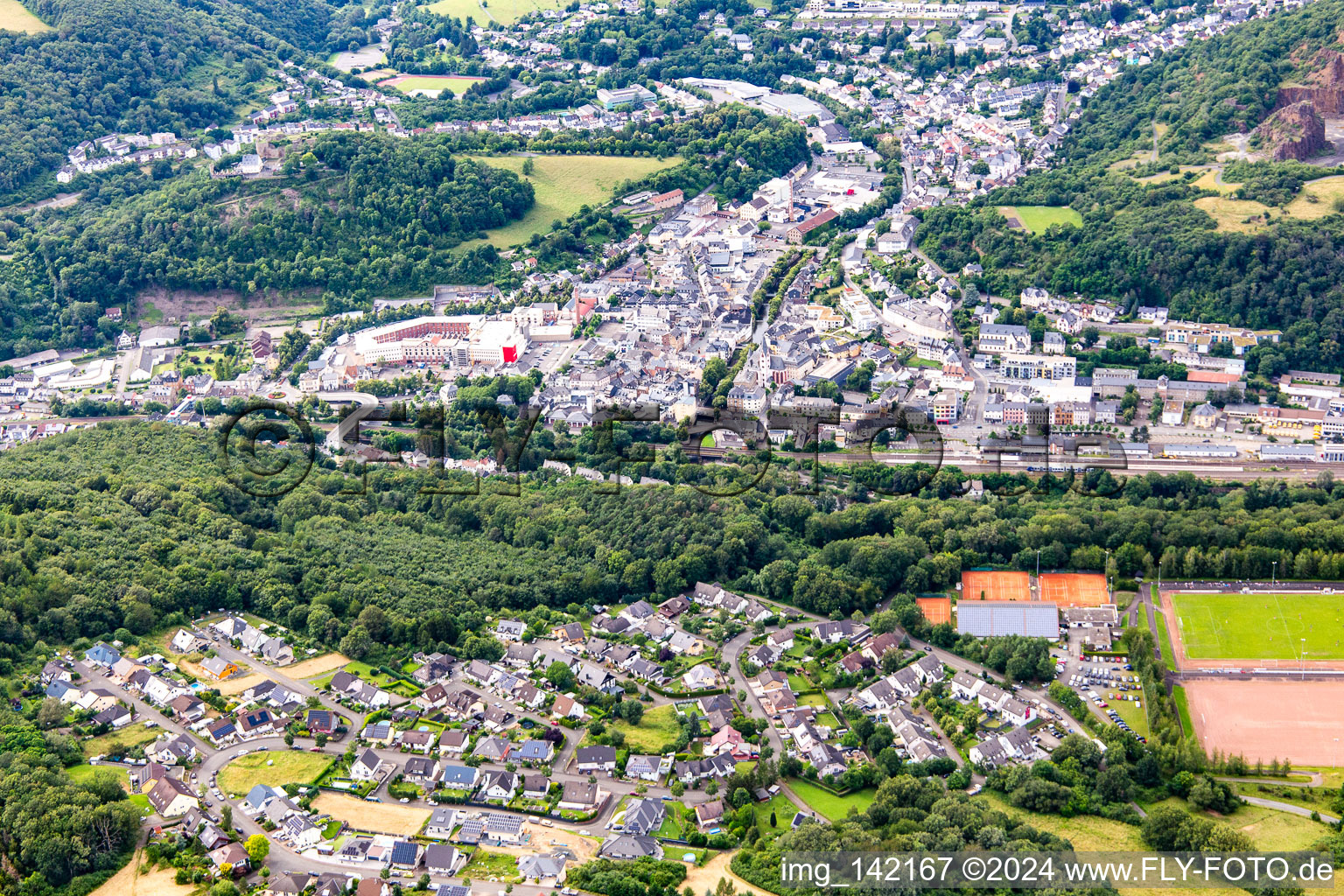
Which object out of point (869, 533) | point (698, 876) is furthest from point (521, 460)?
point (698, 876)

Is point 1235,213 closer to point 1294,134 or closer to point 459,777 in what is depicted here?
point 1294,134

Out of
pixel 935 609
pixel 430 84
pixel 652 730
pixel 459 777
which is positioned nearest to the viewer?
pixel 459 777

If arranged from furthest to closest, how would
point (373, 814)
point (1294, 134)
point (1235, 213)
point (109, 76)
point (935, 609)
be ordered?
point (109, 76) → point (1294, 134) → point (1235, 213) → point (935, 609) → point (373, 814)

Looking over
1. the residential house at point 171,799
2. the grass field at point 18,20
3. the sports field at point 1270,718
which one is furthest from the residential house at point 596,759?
the grass field at point 18,20

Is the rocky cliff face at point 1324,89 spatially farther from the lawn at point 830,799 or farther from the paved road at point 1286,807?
the lawn at point 830,799

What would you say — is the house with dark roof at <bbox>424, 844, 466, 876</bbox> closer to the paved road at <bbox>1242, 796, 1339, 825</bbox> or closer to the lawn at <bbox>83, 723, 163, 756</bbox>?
the lawn at <bbox>83, 723, 163, 756</bbox>

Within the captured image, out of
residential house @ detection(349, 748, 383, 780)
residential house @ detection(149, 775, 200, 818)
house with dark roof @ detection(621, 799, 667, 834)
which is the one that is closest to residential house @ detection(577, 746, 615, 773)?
house with dark roof @ detection(621, 799, 667, 834)

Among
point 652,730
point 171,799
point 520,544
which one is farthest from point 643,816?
point 520,544
